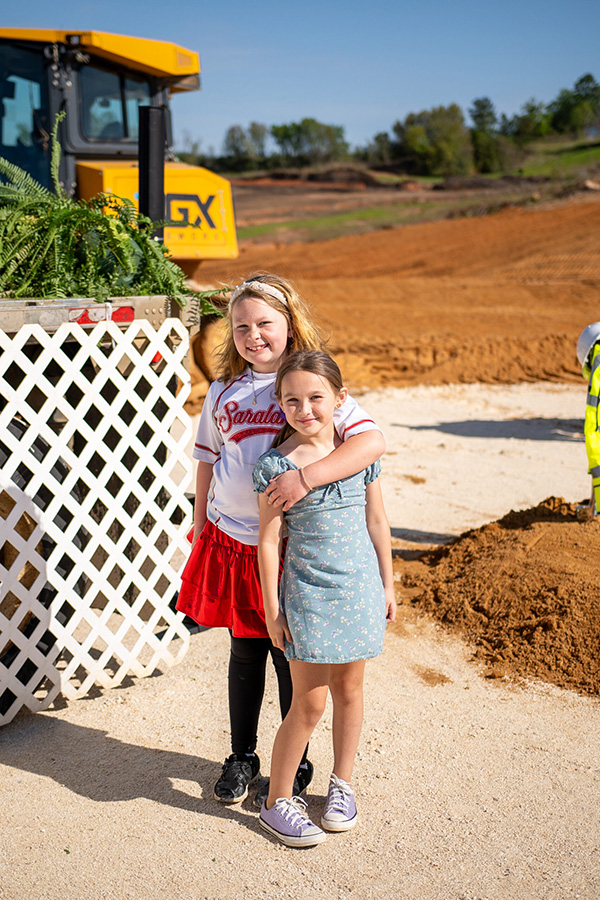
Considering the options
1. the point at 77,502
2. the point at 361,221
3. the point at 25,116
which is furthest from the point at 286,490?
the point at 361,221

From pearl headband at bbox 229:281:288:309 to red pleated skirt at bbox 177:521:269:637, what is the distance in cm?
77

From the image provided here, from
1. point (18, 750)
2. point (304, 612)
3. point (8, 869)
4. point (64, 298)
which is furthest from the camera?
point (64, 298)

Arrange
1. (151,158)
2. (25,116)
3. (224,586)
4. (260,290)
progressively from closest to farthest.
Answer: (260,290)
(224,586)
(151,158)
(25,116)

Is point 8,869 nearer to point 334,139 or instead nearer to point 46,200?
point 46,200

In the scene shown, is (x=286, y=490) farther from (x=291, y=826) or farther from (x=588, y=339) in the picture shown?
(x=588, y=339)

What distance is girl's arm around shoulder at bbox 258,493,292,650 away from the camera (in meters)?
2.28

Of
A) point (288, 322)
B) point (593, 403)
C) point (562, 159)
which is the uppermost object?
point (562, 159)

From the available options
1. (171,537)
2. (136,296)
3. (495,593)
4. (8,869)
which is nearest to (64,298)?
(136,296)

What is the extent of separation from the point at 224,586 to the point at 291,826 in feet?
2.60

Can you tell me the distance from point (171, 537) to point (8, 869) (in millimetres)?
1503

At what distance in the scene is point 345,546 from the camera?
7.59 feet

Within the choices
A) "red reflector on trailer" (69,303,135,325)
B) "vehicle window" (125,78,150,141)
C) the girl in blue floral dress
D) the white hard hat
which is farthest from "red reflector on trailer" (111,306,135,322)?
"vehicle window" (125,78,150,141)

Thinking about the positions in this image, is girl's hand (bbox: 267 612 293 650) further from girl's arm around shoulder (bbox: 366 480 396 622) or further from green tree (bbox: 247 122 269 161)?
green tree (bbox: 247 122 269 161)

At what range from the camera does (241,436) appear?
251 centimetres
